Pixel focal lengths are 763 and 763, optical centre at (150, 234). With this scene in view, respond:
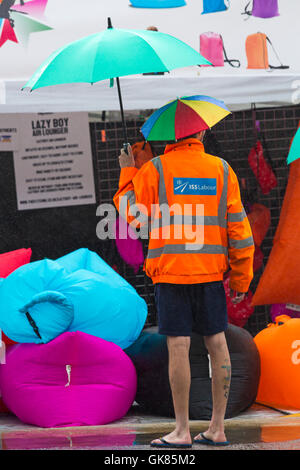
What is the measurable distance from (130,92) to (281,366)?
1.92 meters

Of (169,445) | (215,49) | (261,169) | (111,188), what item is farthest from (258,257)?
(169,445)

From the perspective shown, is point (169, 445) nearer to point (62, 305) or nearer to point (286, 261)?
point (62, 305)

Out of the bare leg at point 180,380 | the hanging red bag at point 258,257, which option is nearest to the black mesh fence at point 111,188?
the hanging red bag at point 258,257

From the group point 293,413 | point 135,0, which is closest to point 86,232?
point 135,0

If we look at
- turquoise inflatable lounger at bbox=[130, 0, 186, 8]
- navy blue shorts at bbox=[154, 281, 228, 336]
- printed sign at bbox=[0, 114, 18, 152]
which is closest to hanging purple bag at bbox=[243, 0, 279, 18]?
turquoise inflatable lounger at bbox=[130, 0, 186, 8]

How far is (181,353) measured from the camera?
3.48 meters

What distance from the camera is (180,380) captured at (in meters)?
3.48

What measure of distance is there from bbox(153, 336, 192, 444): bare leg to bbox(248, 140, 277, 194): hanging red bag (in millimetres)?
2710

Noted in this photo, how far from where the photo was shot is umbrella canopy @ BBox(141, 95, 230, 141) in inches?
144

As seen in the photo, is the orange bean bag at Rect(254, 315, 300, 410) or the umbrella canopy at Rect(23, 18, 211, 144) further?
the orange bean bag at Rect(254, 315, 300, 410)

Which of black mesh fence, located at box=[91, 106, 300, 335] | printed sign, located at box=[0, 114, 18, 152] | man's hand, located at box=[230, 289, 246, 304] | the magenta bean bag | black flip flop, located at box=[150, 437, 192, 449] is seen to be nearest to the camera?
black flip flop, located at box=[150, 437, 192, 449]

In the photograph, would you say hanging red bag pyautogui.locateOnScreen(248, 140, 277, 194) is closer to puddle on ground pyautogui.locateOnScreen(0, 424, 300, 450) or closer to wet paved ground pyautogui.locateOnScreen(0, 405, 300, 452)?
wet paved ground pyautogui.locateOnScreen(0, 405, 300, 452)

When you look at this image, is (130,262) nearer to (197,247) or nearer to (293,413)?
(293,413)

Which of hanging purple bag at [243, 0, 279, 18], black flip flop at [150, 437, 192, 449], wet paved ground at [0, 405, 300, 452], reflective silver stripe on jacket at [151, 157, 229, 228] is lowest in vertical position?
wet paved ground at [0, 405, 300, 452]
